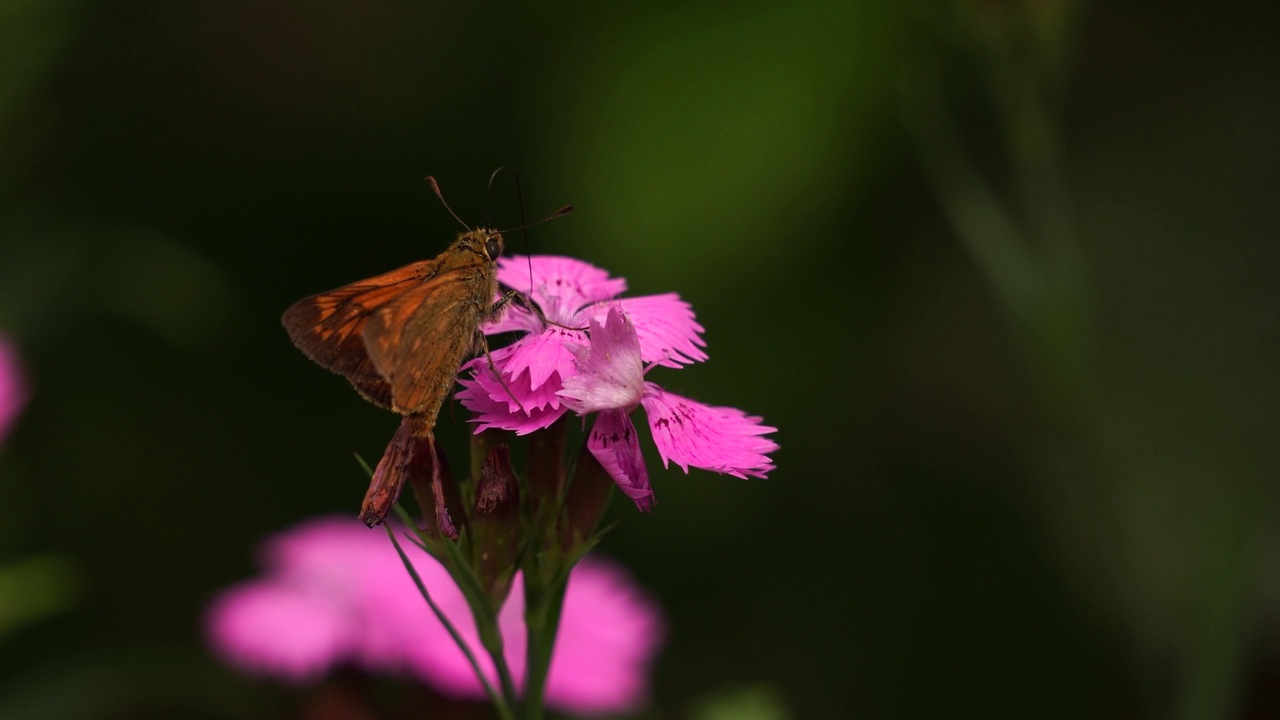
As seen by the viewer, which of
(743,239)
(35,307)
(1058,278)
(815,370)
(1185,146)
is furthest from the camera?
(1185,146)

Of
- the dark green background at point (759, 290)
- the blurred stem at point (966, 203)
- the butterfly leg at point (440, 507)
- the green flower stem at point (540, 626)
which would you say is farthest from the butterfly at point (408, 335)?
the dark green background at point (759, 290)

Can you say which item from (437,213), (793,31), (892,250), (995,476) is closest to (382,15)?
(437,213)

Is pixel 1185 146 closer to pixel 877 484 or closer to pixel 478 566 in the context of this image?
pixel 877 484

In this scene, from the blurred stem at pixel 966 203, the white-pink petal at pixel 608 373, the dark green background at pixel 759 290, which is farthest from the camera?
the dark green background at pixel 759 290

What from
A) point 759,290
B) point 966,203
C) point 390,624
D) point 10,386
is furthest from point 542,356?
point 759,290

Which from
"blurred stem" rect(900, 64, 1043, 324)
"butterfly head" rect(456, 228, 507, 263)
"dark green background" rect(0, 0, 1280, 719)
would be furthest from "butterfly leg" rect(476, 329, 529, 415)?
"dark green background" rect(0, 0, 1280, 719)

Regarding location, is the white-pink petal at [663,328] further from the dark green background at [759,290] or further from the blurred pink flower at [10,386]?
the dark green background at [759,290]
